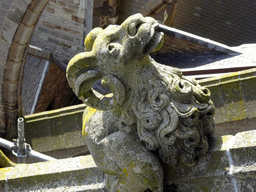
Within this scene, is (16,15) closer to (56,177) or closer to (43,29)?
(43,29)

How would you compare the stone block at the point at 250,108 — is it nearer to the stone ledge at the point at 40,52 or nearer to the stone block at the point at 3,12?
the stone block at the point at 3,12

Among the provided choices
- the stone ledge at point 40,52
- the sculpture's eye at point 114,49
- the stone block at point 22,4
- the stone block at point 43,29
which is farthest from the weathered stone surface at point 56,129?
the stone block at point 43,29

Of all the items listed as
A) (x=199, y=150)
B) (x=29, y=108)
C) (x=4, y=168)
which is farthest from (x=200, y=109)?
(x=29, y=108)

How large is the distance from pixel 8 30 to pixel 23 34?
0.94 ft

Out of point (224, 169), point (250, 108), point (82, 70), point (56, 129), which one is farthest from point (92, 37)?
point (56, 129)

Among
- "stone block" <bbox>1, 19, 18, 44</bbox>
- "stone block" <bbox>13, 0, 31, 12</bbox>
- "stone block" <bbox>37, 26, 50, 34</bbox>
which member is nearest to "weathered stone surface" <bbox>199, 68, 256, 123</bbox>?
"stone block" <bbox>13, 0, 31, 12</bbox>

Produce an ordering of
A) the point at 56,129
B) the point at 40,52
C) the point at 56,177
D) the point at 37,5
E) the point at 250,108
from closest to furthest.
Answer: the point at 56,177 → the point at 250,108 → the point at 56,129 → the point at 37,5 → the point at 40,52

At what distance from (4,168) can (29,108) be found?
22.8ft

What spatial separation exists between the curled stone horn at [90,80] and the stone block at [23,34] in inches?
233

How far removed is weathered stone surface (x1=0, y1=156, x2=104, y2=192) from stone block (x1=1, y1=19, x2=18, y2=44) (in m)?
5.19

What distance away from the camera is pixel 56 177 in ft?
12.4

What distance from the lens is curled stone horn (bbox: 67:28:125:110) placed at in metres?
3.10

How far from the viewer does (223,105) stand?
518cm

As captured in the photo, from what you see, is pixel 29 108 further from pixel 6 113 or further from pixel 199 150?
pixel 199 150
